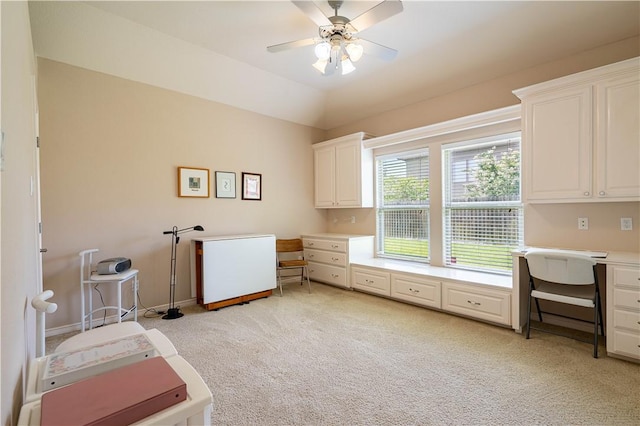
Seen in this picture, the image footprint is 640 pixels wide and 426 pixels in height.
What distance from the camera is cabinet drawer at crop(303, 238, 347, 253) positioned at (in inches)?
174

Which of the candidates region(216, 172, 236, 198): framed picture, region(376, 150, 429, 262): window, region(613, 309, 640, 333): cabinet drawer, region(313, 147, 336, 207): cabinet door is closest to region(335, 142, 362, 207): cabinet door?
region(313, 147, 336, 207): cabinet door

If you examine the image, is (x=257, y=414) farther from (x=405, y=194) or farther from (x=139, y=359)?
(x=405, y=194)

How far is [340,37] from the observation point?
260cm

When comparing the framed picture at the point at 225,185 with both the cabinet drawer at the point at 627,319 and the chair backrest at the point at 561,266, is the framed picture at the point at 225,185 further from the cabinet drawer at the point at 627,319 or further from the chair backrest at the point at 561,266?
the cabinet drawer at the point at 627,319

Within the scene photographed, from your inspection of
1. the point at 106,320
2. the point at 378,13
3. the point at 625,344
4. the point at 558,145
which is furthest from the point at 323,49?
the point at 106,320

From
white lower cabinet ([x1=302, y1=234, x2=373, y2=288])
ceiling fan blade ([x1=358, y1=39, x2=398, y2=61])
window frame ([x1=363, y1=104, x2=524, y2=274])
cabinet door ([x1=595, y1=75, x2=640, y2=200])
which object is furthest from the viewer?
white lower cabinet ([x1=302, y1=234, x2=373, y2=288])

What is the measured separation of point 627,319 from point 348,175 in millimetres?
3422

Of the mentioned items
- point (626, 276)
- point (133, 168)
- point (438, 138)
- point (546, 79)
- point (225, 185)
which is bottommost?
point (626, 276)

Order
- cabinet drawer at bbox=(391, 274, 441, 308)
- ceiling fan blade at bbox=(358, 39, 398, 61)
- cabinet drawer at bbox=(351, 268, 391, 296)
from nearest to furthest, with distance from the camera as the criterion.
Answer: ceiling fan blade at bbox=(358, 39, 398, 61), cabinet drawer at bbox=(391, 274, 441, 308), cabinet drawer at bbox=(351, 268, 391, 296)

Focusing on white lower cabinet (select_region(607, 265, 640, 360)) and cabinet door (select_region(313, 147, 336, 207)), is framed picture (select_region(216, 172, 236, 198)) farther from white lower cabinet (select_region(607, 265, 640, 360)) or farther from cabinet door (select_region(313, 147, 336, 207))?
white lower cabinet (select_region(607, 265, 640, 360))

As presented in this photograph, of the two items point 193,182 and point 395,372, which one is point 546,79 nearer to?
point 395,372

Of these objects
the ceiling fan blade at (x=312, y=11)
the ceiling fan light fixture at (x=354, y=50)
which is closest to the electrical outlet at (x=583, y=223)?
the ceiling fan light fixture at (x=354, y=50)

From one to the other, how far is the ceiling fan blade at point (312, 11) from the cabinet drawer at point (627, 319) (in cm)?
329

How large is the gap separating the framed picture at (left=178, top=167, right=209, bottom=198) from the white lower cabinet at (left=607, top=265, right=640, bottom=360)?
167 inches
